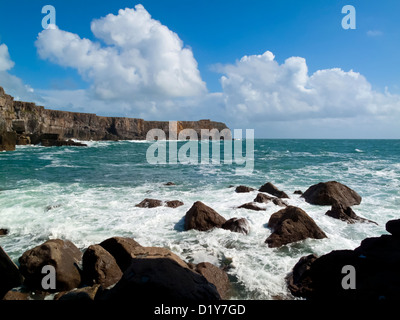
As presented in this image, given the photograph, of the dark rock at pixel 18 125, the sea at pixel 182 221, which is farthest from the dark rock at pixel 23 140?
the sea at pixel 182 221

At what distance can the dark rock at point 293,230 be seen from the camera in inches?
304

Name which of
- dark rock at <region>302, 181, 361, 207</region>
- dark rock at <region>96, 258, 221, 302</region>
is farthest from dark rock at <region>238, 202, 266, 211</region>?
dark rock at <region>96, 258, 221, 302</region>

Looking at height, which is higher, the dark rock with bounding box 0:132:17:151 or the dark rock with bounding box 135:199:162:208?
the dark rock with bounding box 0:132:17:151

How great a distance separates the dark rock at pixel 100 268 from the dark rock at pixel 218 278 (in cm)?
201

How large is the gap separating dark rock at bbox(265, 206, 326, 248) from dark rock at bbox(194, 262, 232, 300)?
2474 mm

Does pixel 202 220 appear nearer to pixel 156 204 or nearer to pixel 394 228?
pixel 156 204

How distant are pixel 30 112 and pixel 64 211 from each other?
271 feet

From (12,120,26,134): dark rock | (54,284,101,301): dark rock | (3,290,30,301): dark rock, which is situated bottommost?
(3,290,30,301): dark rock

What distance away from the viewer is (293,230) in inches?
312

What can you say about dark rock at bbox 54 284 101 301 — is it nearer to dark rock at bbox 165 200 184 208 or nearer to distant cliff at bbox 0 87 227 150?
dark rock at bbox 165 200 184 208

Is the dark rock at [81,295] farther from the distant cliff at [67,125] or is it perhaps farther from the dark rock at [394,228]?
the distant cliff at [67,125]

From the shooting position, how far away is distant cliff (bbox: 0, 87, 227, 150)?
54.7 metres
